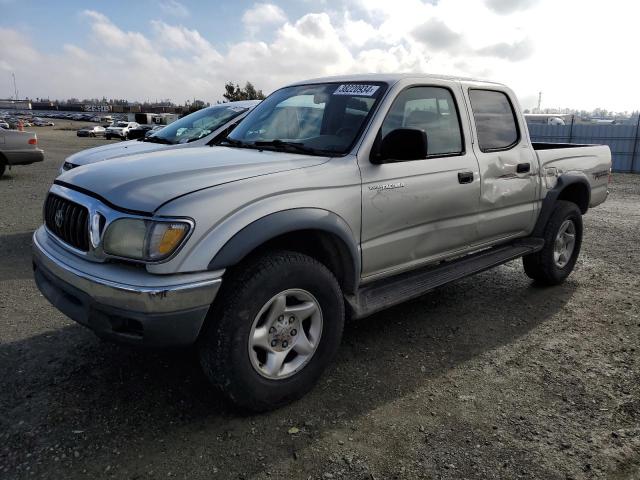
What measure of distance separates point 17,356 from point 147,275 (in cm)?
175

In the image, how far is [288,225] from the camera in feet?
8.76

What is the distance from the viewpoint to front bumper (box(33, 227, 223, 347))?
7.59 feet

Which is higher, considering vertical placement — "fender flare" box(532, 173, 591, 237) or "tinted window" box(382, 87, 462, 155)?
"tinted window" box(382, 87, 462, 155)

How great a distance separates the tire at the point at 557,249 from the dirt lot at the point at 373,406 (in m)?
0.56

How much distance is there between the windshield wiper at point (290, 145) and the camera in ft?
10.6

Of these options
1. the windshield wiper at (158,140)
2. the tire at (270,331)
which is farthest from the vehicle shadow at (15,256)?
the tire at (270,331)

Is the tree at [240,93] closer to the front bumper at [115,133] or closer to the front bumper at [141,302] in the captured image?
the front bumper at [115,133]

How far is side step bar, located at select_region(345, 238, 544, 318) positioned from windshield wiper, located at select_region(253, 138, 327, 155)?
3.11 ft

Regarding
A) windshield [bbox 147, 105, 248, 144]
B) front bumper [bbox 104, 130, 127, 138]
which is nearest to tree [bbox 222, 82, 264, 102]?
front bumper [bbox 104, 130, 127, 138]

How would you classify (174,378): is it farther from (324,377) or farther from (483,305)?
(483,305)

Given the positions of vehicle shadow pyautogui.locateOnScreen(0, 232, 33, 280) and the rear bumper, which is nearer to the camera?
vehicle shadow pyautogui.locateOnScreen(0, 232, 33, 280)

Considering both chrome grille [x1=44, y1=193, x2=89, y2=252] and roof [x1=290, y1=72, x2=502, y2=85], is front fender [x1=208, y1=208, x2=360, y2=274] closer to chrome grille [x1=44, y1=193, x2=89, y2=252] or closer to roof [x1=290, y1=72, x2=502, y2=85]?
chrome grille [x1=44, y1=193, x2=89, y2=252]

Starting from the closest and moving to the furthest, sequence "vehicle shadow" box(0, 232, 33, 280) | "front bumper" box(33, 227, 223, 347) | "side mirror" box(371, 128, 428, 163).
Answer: "front bumper" box(33, 227, 223, 347)
"side mirror" box(371, 128, 428, 163)
"vehicle shadow" box(0, 232, 33, 280)

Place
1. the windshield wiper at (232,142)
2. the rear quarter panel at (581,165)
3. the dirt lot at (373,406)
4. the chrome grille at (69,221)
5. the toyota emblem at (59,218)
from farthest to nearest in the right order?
1. the rear quarter panel at (581,165)
2. the windshield wiper at (232,142)
3. the toyota emblem at (59,218)
4. the chrome grille at (69,221)
5. the dirt lot at (373,406)
